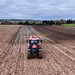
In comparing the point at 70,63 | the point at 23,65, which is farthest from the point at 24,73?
the point at 70,63

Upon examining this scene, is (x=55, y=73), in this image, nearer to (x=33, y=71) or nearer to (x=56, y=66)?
(x=56, y=66)

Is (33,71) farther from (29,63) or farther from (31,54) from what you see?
(31,54)

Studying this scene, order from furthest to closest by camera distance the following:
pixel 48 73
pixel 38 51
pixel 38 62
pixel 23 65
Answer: pixel 38 51 → pixel 38 62 → pixel 23 65 → pixel 48 73

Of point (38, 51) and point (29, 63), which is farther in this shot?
point (38, 51)

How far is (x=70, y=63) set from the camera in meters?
7.22

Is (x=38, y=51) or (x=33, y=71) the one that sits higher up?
(x=38, y=51)

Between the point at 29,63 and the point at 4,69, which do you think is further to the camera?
the point at 29,63

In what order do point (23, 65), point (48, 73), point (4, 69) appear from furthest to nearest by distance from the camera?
1. point (23, 65)
2. point (4, 69)
3. point (48, 73)

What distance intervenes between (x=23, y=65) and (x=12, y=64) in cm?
89

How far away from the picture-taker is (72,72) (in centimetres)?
592

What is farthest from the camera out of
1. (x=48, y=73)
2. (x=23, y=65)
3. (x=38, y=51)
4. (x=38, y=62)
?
(x=38, y=51)

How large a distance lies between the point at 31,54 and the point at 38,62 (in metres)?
1.02

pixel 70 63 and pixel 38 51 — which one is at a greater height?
pixel 38 51

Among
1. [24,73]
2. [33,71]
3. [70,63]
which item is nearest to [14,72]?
[24,73]
